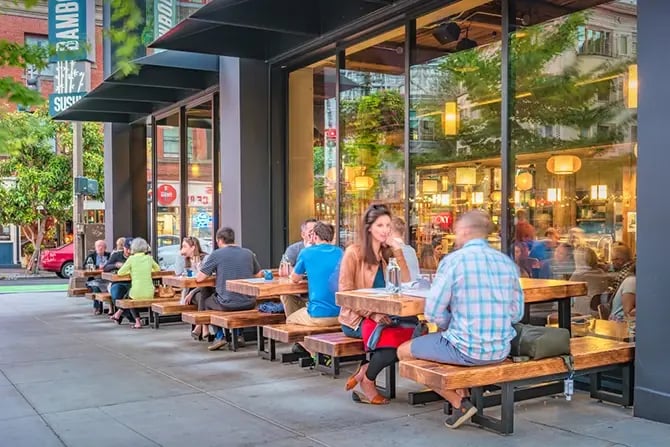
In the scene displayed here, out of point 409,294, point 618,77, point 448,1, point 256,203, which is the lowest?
point 409,294

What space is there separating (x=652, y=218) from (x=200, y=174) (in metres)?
9.42

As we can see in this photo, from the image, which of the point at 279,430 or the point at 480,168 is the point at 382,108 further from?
the point at 279,430

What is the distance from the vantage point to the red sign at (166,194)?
14.3 meters

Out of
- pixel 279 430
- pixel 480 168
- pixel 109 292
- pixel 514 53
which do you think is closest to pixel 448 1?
pixel 514 53

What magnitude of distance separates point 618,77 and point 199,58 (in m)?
5.98

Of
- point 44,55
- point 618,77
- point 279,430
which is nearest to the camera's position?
point 44,55

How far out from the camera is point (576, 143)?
9.20m

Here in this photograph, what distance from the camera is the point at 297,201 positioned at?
1052cm

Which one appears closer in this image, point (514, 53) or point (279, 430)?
point (279, 430)

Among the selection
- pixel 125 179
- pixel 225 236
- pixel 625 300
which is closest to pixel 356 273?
pixel 625 300

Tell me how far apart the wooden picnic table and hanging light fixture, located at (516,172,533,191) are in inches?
62.6

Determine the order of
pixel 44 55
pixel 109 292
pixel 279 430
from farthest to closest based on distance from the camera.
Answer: pixel 109 292 < pixel 279 430 < pixel 44 55

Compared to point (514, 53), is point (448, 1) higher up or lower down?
higher up

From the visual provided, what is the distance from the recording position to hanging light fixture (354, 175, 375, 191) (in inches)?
383
